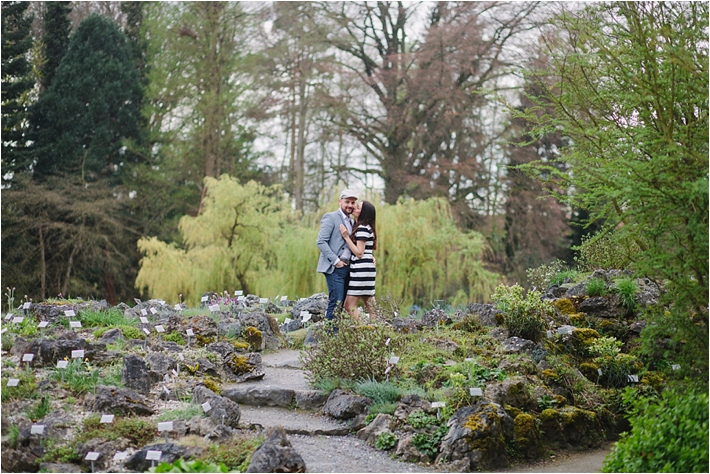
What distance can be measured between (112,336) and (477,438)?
12.8 ft

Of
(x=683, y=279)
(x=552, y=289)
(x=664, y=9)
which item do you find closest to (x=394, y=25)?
(x=552, y=289)

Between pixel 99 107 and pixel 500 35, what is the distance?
13.2 metres

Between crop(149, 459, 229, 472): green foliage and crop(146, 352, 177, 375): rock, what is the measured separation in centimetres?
205

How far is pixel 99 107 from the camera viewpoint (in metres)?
24.4

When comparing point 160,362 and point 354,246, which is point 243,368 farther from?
point 354,246

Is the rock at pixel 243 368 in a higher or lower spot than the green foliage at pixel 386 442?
higher

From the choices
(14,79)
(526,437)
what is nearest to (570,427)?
(526,437)

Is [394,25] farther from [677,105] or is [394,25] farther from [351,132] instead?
[677,105]

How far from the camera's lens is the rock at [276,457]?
183 inches

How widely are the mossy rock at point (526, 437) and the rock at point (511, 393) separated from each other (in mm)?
206

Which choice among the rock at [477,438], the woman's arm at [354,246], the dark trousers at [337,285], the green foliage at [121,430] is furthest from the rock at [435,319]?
the green foliage at [121,430]

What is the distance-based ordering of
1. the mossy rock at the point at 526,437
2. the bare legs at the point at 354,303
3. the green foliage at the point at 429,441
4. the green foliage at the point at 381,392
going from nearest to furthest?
the green foliage at the point at 429,441 < the mossy rock at the point at 526,437 < the green foliage at the point at 381,392 < the bare legs at the point at 354,303

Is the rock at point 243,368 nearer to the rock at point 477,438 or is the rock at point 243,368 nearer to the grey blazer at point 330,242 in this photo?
the grey blazer at point 330,242

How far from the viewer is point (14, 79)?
2209 cm
